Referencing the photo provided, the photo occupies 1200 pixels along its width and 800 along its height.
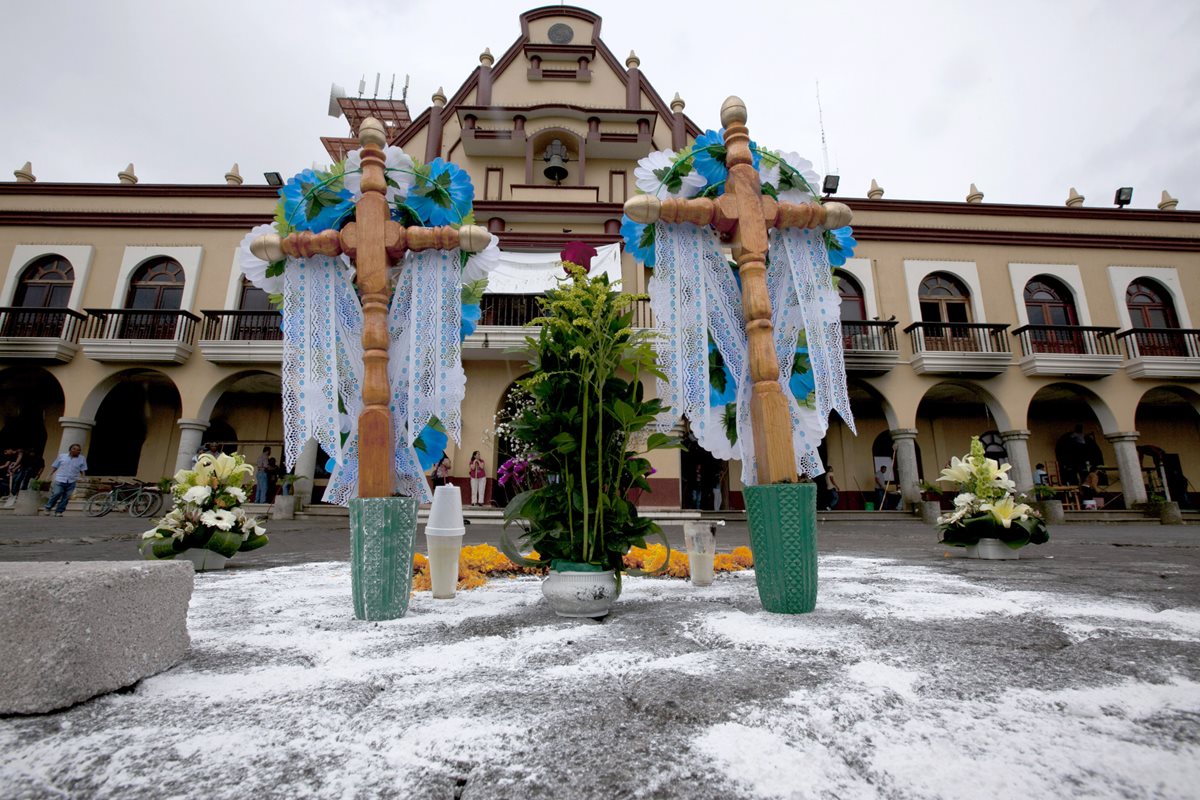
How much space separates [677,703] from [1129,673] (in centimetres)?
114

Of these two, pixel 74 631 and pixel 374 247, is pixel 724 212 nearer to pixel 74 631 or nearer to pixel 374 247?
pixel 374 247

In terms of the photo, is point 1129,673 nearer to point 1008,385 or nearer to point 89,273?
point 1008,385

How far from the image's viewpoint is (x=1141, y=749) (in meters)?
0.96

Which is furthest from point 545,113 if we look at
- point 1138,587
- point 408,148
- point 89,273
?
point 1138,587

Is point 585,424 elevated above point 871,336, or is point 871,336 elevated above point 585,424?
point 871,336

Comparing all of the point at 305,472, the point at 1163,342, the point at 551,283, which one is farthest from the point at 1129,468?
the point at 305,472

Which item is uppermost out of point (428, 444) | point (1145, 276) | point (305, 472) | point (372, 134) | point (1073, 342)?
point (1145, 276)

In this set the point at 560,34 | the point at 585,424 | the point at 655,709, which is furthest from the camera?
the point at 560,34

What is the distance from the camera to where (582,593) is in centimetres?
207

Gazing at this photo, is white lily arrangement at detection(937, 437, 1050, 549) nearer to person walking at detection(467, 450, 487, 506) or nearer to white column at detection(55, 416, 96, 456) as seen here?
person walking at detection(467, 450, 487, 506)

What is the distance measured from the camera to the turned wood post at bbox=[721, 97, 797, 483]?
2.31m

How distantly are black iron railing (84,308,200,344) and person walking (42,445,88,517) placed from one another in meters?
2.50

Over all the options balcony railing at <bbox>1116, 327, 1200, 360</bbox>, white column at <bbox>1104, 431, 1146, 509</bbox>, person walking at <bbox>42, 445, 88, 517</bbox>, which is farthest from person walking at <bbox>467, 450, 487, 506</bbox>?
balcony railing at <bbox>1116, 327, 1200, 360</bbox>

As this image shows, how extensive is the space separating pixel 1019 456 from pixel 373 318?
43.9ft
